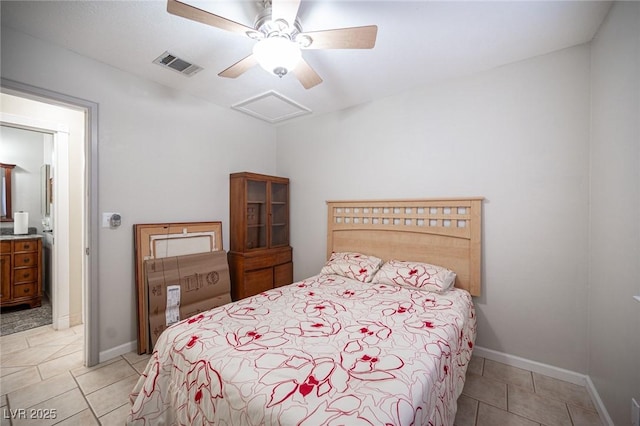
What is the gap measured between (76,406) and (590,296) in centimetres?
369

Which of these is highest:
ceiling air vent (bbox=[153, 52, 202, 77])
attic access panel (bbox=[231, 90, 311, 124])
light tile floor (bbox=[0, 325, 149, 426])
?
ceiling air vent (bbox=[153, 52, 202, 77])

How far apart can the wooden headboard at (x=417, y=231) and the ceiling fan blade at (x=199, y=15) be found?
2047mm

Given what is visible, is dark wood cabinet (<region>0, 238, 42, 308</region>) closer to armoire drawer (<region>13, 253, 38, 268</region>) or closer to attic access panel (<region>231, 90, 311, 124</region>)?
armoire drawer (<region>13, 253, 38, 268</region>)

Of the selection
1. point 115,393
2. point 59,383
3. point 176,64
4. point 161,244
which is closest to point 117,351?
point 59,383

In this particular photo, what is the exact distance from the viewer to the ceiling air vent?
7.23 feet

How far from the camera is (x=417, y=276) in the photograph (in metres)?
2.33

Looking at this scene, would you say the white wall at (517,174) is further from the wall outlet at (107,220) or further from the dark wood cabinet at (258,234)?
the wall outlet at (107,220)

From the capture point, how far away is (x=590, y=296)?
1.96 meters

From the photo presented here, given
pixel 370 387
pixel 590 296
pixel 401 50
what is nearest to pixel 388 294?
pixel 370 387

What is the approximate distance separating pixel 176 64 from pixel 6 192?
3.58 meters

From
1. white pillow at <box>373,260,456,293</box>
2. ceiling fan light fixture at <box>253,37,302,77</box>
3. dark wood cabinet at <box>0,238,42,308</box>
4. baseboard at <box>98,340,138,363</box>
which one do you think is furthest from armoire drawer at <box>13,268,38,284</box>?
white pillow at <box>373,260,456,293</box>

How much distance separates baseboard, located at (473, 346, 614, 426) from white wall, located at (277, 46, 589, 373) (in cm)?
5

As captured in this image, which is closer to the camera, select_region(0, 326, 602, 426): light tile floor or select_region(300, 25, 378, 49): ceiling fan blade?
select_region(300, 25, 378, 49): ceiling fan blade

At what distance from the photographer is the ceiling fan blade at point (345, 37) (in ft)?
4.85
